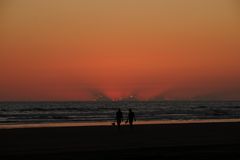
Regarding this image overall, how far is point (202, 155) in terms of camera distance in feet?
61.1

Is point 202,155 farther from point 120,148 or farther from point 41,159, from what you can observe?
point 41,159

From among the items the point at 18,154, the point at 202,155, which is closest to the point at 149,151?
A: the point at 202,155

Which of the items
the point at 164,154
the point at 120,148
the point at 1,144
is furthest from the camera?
the point at 1,144

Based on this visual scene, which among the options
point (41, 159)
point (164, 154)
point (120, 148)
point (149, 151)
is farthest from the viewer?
point (120, 148)

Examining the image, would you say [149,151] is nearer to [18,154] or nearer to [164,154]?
[164,154]

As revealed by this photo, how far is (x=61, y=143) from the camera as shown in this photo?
24391 millimetres

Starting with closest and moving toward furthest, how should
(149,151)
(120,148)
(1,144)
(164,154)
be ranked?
(164,154) → (149,151) → (120,148) → (1,144)

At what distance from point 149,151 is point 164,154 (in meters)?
1.34

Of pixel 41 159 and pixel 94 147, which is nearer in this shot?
pixel 41 159

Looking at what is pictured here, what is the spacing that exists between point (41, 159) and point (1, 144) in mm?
6638

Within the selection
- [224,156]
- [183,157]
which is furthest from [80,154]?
[224,156]

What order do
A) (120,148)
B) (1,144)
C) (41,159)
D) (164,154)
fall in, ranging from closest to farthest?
(41,159) < (164,154) < (120,148) < (1,144)

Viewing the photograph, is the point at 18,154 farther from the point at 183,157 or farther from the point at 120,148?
the point at 183,157

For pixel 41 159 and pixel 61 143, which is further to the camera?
pixel 61 143
